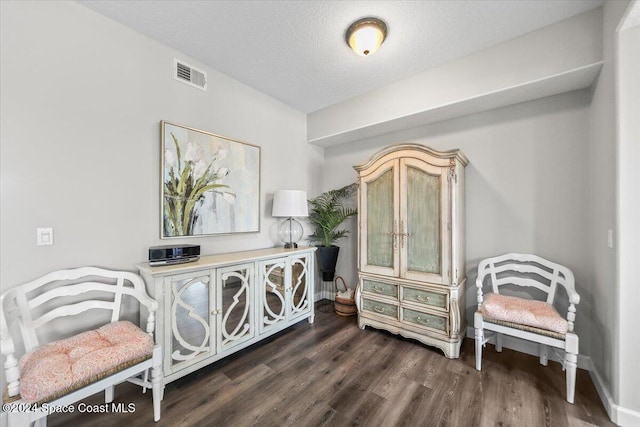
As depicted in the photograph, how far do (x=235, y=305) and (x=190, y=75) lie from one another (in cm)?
216

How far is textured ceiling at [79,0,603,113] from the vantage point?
1820mm

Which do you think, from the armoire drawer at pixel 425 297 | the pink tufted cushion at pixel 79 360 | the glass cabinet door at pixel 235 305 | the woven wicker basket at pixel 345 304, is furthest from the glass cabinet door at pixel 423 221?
the pink tufted cushion at pixel 79 360

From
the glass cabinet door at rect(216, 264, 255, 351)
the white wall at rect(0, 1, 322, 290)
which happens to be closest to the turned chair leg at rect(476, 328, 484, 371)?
the glass cabinet door at rect(216, 264, 255, 351)

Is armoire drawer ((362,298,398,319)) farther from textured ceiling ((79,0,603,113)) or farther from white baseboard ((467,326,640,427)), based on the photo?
textured ceiling ((79,0,603,113))

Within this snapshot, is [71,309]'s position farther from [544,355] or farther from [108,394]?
[544,355]

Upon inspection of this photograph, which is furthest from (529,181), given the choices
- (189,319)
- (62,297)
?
(62,297)

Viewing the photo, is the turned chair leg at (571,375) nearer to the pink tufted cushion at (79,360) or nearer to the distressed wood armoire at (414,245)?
the distressed wood armoire at (414,245)

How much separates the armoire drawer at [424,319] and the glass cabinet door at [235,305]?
4.97ft

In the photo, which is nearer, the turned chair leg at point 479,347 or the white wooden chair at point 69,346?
the white wooden chair at point 69,346

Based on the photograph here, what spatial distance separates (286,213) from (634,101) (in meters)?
2.77

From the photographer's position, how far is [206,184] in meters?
2.49

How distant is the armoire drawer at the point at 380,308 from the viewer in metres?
2.66

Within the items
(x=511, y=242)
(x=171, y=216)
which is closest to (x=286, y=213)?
(x=171, y=216)

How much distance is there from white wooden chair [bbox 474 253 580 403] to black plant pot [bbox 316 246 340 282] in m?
1.65
